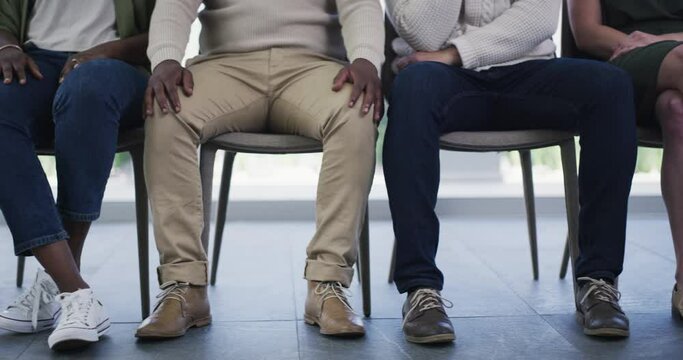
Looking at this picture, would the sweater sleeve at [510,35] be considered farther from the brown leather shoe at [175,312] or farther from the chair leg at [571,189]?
the brown leather shoe at [175,312]

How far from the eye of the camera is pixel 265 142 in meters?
2.03

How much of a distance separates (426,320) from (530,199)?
80 centimetres

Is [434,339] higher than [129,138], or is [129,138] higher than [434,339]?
[129,138]

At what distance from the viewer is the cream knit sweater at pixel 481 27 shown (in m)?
2.07

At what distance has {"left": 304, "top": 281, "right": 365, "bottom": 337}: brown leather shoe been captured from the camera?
73.9 inches

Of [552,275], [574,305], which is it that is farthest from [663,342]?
[552,275]

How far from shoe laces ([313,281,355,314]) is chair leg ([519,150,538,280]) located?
30.8 inches

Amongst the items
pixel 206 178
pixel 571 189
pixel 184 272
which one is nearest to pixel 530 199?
pixel 571 189

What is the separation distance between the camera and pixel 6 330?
77.7 inches

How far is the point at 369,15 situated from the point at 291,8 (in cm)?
19

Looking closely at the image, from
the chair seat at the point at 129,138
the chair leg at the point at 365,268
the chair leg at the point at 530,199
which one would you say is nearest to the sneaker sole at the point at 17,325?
the chair seat at the point at 129,138

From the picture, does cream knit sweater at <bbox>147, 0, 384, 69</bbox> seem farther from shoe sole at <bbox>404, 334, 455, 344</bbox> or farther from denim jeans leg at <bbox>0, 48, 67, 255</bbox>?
shoe sole at <bbox>404, 334, 455, 344</bbox>

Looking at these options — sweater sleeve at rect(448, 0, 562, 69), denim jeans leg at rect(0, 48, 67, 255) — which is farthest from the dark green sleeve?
sweater sleeve at rect(448, 0, 562, 69)

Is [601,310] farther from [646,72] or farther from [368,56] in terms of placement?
[368,56]
